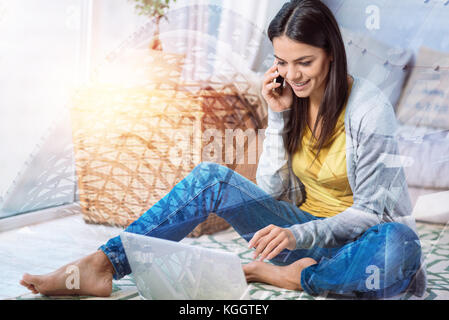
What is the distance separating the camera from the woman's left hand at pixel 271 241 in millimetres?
692

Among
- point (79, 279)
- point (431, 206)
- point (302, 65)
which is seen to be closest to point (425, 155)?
point (431, 206)

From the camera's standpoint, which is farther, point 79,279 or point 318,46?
point 79,279

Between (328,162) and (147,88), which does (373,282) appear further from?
(147,88)

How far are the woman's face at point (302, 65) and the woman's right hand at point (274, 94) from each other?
0.02 m

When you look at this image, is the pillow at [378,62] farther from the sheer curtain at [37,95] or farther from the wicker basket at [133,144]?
the sheer curtain at [37,95]

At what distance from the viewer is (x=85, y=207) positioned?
0.78m

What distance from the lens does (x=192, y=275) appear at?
0.69m

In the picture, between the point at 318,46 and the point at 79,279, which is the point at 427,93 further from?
the point at 79,279

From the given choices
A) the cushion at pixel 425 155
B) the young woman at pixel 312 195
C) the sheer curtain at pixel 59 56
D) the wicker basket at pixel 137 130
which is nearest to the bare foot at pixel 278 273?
the young woman at pixel 312 195

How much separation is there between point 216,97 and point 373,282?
40cm

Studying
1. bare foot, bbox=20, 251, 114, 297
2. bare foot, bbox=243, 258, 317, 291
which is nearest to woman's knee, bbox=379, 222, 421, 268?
bare foot, bbox=243, 258, 317, 291

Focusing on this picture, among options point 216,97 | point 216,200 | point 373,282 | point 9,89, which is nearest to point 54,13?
point 9,89

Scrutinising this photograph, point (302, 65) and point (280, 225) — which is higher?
point (302, 65)

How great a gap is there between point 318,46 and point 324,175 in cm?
20
